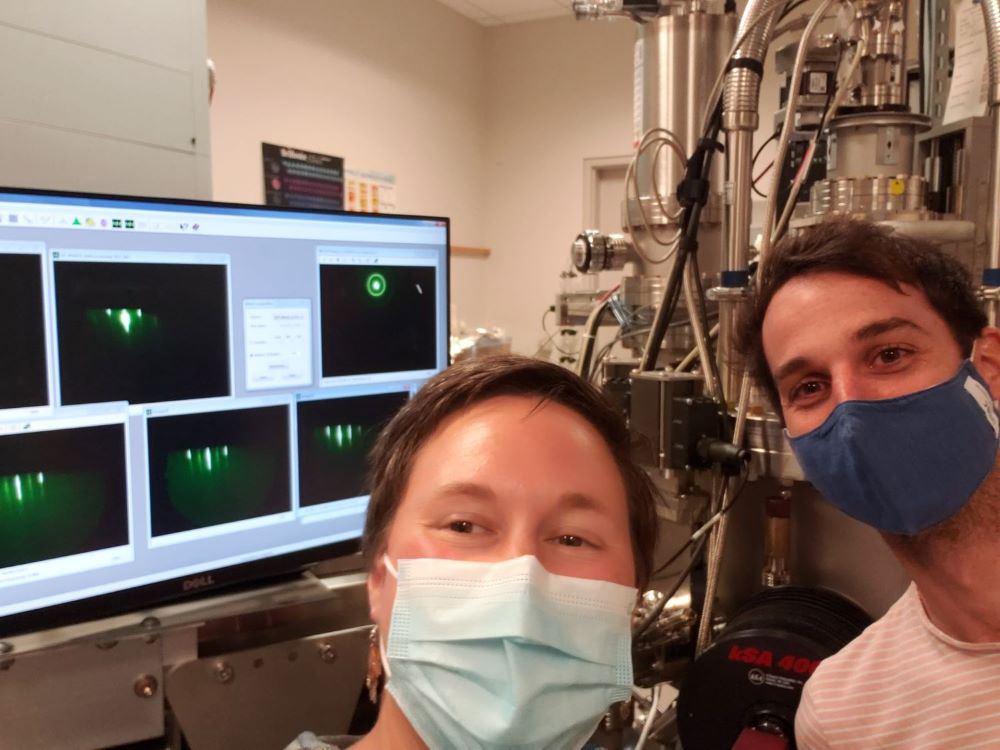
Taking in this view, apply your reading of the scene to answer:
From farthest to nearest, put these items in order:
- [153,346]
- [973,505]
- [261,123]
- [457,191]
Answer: [457,191]
[261,123]
[153,346]
[973,505]

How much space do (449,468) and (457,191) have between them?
4.14 m

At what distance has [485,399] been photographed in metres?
0.83

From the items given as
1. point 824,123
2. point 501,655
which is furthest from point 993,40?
point 501,655

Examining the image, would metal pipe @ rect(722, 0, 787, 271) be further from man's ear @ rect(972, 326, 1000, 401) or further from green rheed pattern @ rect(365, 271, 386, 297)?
green rheed pattern @ rect(365, 271, 386, 297)

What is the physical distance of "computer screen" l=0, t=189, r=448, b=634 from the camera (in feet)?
2.89

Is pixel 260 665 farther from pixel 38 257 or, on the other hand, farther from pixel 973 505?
pixel 973 505

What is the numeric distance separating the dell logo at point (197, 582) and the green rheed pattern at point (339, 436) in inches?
9.7

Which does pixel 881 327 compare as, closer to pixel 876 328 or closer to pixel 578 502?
pixel 876 328

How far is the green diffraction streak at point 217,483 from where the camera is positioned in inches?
39.3

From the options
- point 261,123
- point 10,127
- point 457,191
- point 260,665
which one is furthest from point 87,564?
point 457,191

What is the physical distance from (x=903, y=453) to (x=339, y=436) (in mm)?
772

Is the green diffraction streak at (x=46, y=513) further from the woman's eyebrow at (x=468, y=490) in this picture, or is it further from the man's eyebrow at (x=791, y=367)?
the man's eyebrow at (x=791, y=367)

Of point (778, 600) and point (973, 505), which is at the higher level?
point (973, 505)

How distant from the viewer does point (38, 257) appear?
878mm
